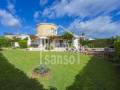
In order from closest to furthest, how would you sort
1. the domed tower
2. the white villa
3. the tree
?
the white villa → the tree → the domed tower

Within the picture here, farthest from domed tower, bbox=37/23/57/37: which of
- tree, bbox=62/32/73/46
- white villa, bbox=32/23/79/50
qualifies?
tree, bbox=62/32/73/46

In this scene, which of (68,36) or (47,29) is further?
(47,29)

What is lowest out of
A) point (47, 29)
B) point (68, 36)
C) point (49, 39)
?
point (49, 39)

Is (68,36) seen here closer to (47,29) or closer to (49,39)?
(49,39)

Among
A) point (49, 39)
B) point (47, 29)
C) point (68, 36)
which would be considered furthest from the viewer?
point (47, 29)

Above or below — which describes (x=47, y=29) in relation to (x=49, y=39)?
above

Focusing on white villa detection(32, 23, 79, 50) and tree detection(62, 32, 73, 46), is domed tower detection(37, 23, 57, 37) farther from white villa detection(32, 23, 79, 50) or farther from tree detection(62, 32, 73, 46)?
tree detection(62, 32, 73, 46)

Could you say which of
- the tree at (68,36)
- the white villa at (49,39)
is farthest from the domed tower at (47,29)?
the tree at (68,36)

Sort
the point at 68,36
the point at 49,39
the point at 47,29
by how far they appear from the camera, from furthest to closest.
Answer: the point at 47,29 < the point at 49,39 < the point at 68,36

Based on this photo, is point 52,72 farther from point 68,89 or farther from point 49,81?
point 68,89

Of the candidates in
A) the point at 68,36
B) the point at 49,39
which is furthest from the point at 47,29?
the point at 68,36

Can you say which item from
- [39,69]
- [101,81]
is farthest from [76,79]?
[39,69]

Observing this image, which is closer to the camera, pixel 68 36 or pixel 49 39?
pixel 68 36

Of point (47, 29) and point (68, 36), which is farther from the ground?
point (47, 29)
